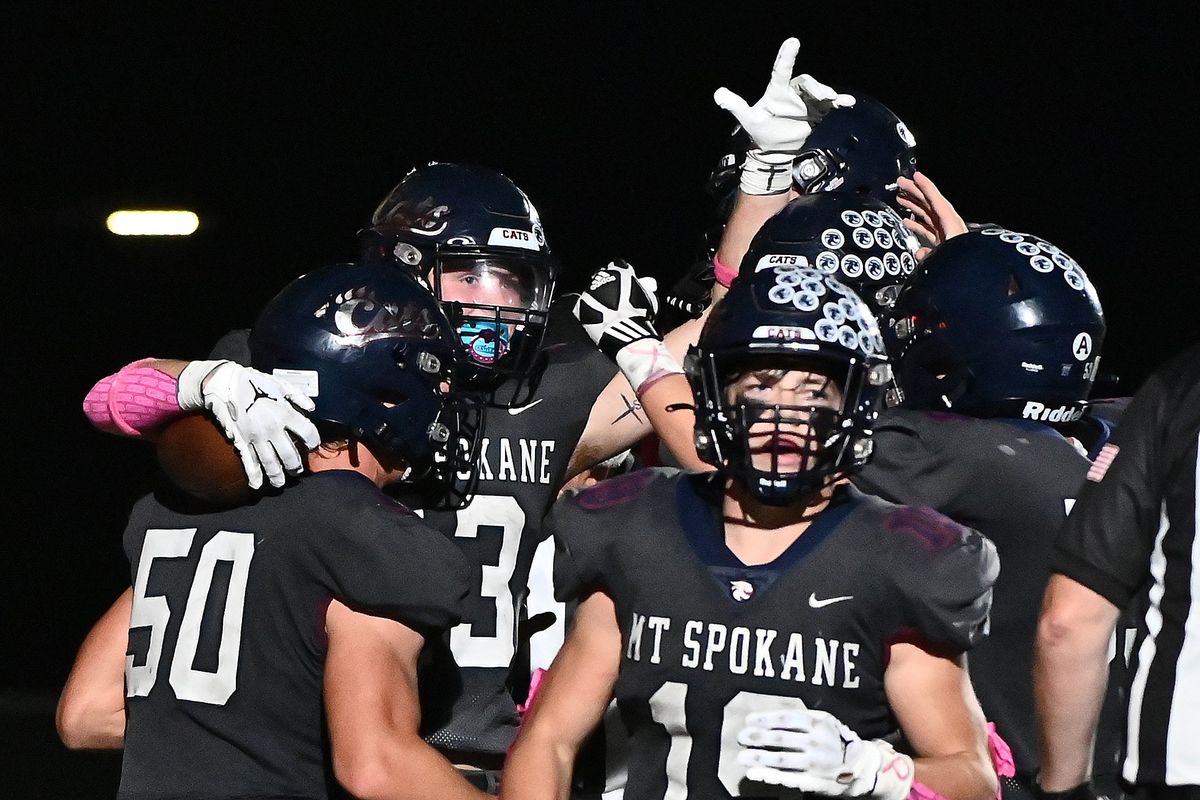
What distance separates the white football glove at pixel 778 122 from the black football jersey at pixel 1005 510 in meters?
1.18

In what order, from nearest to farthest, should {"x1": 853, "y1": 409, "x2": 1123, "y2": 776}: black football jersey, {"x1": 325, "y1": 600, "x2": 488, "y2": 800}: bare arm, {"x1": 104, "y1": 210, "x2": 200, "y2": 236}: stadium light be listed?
{"x1": 325, "y1": 600, "x2": 488, "y2": 800}: bare arm < {"x1": 853, "y1": 409, "x2": 1123, "y2": 776}: black football jersey < {"x1": 104, "y1": 210, "x2": 200, "y2": 236}: stadium light

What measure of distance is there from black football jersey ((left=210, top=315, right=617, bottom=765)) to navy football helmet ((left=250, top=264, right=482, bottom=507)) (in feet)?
0.75

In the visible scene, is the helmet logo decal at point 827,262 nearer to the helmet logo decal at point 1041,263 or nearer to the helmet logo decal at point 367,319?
the helmet logo decal at point 1041,263

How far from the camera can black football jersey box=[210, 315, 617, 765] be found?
304 centimetres

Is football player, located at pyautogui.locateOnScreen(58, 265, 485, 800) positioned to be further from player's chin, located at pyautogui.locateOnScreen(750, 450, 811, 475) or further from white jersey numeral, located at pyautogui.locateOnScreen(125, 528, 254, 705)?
player's chin, located at pyautogui.locateOnScreen(750, 450, 811, 475)

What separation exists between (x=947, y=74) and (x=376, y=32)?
5.83ft

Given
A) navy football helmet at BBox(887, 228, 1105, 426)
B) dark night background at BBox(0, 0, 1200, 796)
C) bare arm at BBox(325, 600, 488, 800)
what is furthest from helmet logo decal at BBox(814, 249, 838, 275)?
dark night background at BBox(0, 0, 1200, 796)

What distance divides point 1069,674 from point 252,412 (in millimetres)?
1197

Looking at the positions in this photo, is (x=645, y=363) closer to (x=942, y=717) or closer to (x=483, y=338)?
(x=483, y=338)

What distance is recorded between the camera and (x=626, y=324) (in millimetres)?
3201

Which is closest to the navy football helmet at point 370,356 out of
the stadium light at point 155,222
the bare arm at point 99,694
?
the bare arm at point 99,694

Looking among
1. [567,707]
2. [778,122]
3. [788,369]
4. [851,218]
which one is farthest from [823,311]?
[778,122]

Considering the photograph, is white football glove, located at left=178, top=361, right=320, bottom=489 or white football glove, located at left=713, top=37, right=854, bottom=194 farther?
white football glove, located at left=713, top=37, right=854, bottom=194

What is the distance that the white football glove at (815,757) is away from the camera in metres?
2.08
